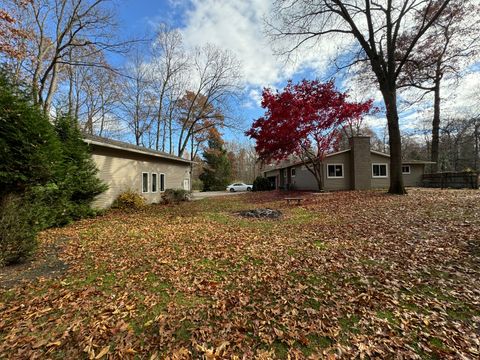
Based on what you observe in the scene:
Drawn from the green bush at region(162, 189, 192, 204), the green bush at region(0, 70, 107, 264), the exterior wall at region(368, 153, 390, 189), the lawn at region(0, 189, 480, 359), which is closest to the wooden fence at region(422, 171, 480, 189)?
the exterior wall at region(368, 153, 390, 189)

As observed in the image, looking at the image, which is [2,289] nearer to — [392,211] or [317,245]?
[317,245]

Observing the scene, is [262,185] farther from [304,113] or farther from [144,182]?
[144,182]

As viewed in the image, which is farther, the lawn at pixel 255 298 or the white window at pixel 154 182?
the white window at pixel 154 182

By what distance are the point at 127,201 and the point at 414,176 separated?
79.9ft

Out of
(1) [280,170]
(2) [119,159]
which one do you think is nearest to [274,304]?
(2) [119,159]

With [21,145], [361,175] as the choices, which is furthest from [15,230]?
[361,175]

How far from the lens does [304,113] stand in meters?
16.0

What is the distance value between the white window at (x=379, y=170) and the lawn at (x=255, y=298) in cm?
1506

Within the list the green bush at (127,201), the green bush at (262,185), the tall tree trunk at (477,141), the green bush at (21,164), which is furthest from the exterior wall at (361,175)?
the green bush at (21,164)

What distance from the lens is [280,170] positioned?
102ft

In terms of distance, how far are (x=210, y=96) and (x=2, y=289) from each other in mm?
25700

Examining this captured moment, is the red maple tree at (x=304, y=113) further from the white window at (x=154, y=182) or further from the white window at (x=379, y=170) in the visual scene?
the white window at (x=154, y=182)

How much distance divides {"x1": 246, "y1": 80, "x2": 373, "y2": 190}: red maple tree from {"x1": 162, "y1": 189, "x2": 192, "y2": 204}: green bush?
24.0 feet

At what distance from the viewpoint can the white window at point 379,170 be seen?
20391 mm
